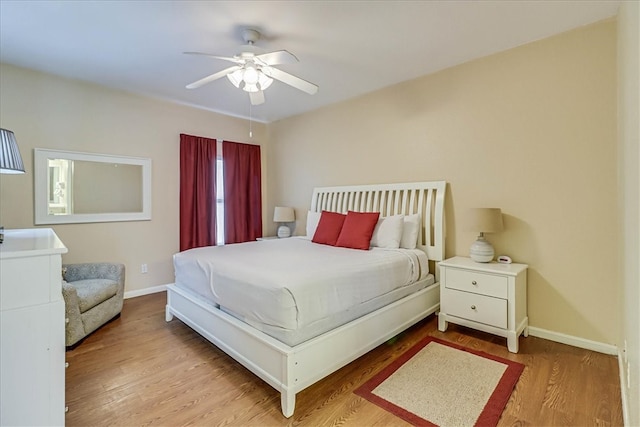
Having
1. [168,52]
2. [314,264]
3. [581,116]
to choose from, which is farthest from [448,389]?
[168,52]

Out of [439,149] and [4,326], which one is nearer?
[4,326]

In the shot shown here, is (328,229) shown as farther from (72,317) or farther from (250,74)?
(72,317)

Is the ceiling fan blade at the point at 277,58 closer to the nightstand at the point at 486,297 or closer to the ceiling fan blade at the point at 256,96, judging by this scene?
the ceiling fan blade at the point at 256,96

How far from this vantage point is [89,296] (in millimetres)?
2709

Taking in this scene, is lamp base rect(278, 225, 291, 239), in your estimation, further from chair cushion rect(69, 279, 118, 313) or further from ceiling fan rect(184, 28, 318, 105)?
ceiling fan rect(184, 28, 318, 105)

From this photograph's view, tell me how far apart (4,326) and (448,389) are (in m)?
2.32

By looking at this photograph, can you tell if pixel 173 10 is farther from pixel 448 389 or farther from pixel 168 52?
pixel 448 389

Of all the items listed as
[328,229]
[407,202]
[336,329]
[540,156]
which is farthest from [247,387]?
[540,156]

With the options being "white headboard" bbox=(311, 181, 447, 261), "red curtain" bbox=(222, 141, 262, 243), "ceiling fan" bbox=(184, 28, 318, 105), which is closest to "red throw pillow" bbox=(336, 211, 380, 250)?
"white headboard" bbox=(311, 181, 447, 261)

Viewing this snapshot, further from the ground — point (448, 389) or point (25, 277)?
point (25, 277)

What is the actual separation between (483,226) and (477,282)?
0.50m

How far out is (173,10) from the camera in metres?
2.20

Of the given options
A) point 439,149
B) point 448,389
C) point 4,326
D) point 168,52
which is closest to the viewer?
point 4,326

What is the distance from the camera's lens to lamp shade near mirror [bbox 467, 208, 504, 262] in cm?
263
